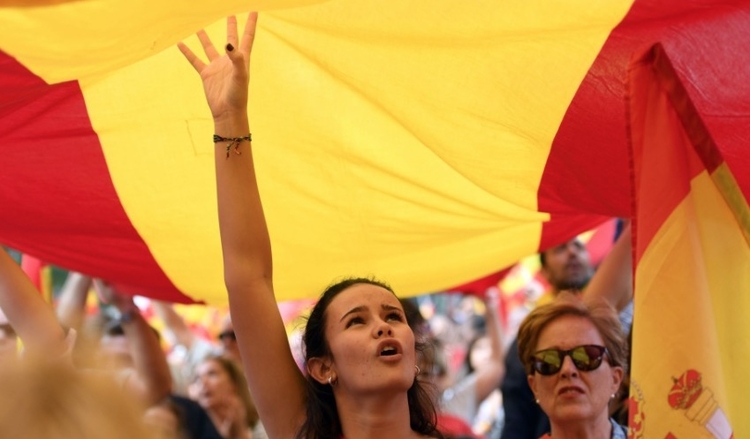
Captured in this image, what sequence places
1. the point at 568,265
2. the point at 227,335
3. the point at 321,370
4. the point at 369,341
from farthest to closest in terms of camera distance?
the point at 227,335 → the point at 568,265 → the point at 321,370 → the point at 369,341

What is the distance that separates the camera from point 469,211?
3836 mm

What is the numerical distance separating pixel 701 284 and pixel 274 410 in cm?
92

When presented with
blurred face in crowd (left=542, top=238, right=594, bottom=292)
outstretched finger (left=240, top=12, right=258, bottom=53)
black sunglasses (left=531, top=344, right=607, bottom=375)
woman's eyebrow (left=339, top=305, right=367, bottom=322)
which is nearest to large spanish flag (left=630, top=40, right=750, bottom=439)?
woman's eyebrow (left=339, top=305, right=367, bottom=322)

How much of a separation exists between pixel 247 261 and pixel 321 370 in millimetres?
282

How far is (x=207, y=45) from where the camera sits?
9.87ft

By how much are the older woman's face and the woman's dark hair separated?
40 cm

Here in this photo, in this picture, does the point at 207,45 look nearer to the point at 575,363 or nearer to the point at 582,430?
the point at 575,363

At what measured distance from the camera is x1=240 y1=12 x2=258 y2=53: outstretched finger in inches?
114

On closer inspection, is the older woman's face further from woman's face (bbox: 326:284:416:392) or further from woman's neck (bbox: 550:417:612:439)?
woman's face (bbox: 326:284:416:392)

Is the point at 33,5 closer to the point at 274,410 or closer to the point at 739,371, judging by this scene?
the point at 274,410

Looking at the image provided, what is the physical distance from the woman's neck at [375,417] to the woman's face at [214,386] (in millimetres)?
2130

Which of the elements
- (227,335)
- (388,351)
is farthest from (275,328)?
(227,335)

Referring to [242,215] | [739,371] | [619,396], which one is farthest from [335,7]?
[619,396]

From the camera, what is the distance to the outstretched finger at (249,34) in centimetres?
290
